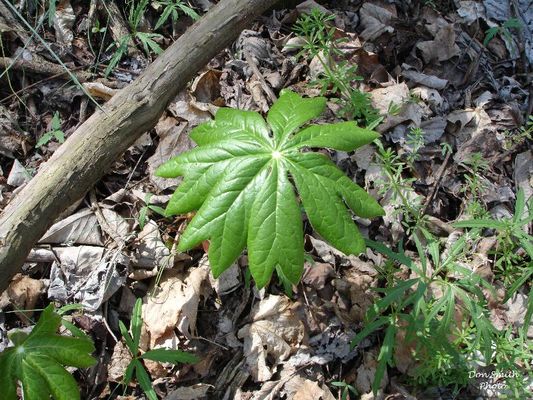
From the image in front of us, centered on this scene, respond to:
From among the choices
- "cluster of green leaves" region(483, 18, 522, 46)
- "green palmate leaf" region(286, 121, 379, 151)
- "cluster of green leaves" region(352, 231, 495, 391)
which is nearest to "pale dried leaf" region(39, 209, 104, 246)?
"green palmate leaf" region(286, 121, 379, 151)

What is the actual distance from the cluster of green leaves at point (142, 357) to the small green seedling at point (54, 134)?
126 cm

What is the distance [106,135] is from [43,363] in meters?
1.15

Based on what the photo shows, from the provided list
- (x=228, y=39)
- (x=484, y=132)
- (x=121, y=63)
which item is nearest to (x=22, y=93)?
(x=121, y=63)

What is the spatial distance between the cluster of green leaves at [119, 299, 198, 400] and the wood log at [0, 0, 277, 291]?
62 cm

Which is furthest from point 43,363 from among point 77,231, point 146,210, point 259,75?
point 259,75

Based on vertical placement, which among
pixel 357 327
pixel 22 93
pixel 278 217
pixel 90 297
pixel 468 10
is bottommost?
pixel 357 327

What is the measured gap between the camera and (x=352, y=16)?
12.1 feet

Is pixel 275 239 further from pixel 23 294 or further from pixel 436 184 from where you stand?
pixel 436 184

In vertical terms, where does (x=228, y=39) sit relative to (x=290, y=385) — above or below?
above

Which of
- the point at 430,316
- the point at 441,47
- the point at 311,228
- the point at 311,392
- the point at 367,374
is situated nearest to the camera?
the point at 430,316

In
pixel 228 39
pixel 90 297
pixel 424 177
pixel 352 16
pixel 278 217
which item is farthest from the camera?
pixel 352 16

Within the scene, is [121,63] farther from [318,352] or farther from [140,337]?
[318,352]

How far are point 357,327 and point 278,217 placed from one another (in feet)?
3.66

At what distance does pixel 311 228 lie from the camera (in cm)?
294
